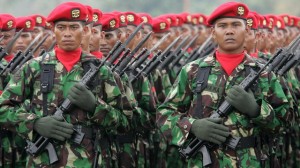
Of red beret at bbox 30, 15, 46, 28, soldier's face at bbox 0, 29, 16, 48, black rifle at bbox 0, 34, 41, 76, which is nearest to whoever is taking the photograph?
black rifle at bbox 0, 34, 41, 76

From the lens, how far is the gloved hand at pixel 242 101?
915cm

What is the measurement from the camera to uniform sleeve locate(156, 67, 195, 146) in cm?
947

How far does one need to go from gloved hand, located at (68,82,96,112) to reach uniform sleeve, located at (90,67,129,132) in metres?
0.09

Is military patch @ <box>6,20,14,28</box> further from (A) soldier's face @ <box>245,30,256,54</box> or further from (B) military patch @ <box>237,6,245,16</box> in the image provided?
(B) military patch @ <box>237,6,245,16</box>

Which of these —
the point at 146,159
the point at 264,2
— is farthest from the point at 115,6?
the point at 146,159

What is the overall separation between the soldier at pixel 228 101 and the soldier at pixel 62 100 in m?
0.60

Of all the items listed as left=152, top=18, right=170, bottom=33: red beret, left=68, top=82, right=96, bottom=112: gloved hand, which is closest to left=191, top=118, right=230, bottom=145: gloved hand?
left=68, top=82, right=96, bottom=112: gloved hand

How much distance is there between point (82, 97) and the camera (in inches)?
364

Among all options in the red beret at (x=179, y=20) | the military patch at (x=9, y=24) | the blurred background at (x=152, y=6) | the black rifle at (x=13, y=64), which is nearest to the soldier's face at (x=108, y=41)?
the black rifle at (x=13, y=64)

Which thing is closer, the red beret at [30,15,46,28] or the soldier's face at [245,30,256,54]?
the soldier's face at [245,30,256,54]

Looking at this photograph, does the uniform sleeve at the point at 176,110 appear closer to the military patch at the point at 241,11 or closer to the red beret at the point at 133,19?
the military patch at the point at 241,11

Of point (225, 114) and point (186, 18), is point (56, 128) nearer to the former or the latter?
point (225, 114)

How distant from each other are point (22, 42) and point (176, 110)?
17.4ft

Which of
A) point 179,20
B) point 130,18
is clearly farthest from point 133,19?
point 179,20
